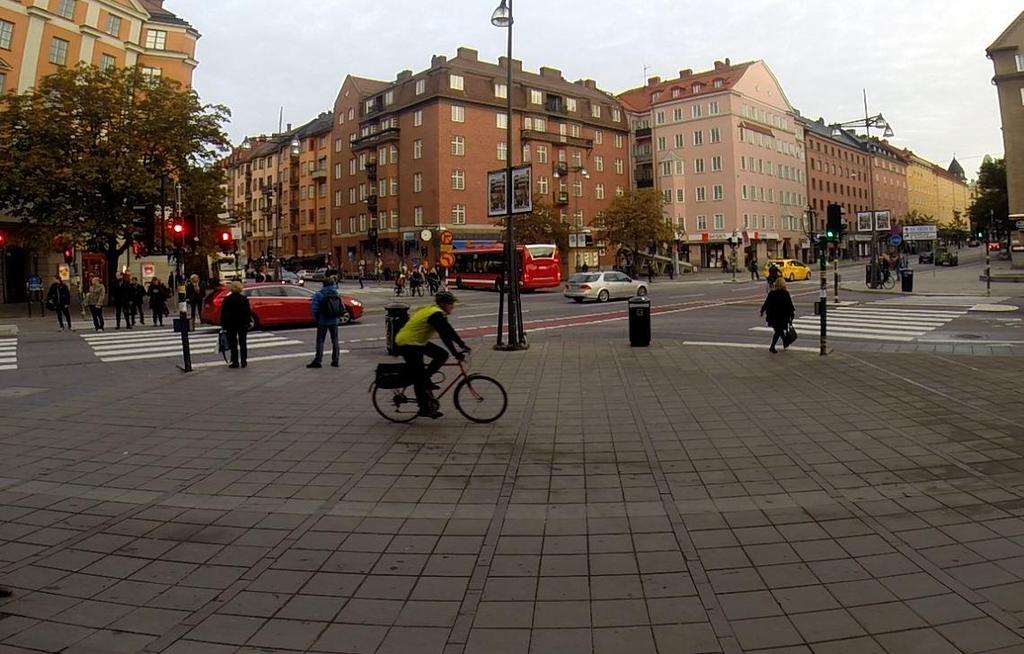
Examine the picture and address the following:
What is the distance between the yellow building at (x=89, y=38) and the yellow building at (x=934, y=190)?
119m

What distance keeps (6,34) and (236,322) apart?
37.7 meters

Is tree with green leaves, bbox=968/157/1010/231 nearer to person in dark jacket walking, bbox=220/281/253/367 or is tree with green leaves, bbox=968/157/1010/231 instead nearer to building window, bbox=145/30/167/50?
building window, bbox=145/30/167/50

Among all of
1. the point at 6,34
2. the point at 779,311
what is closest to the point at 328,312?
the point at 779,311

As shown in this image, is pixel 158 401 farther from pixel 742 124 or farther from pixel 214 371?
pixel 742 124

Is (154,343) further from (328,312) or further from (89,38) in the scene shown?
(89,38)

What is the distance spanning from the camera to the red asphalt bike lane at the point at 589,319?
831 inches

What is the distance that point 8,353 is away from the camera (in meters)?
17.7

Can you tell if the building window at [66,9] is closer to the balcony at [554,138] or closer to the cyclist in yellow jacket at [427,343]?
the balcony at [554,138]

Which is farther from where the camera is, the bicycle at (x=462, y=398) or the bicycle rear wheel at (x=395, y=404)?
the bicycle rear wheel at (x=395, y=404)

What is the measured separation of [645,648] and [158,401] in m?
9.23

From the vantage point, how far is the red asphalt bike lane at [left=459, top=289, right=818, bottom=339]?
21109 millimetres

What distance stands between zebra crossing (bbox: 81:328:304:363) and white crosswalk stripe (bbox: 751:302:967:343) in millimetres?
13234

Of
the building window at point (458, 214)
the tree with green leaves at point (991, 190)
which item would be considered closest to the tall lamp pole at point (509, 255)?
the building window at point (458, 214)

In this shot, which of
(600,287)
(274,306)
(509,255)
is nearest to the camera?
(509,255)
